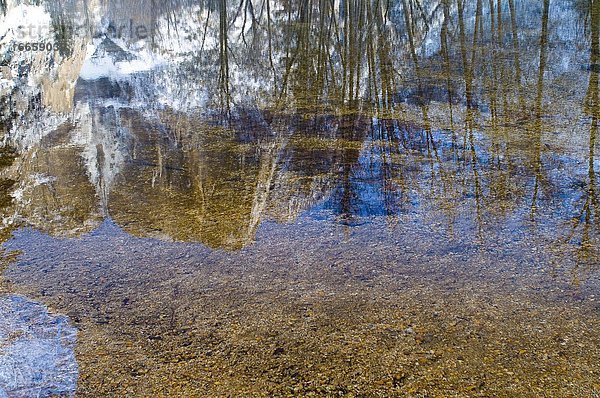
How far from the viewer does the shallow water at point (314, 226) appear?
8.31 feet

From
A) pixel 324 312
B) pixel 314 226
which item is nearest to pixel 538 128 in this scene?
pixel 314 226

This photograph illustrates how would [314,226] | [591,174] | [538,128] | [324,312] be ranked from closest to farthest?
[324,312] → [314,226] → [591,174] → [538,128]

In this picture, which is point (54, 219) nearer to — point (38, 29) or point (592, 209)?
point (592, 209)

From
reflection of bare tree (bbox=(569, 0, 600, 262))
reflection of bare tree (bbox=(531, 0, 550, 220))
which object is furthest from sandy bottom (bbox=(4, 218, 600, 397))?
reflection of bare tree (bbox=(531, 0, 550, 220))

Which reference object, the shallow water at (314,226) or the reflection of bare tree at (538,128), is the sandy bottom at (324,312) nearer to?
the shallow water at (314,226)

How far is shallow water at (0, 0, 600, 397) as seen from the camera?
2.53 metres

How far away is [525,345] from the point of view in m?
2.59

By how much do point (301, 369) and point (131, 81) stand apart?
18.5 ft

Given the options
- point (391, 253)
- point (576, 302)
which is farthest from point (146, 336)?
point (576, 302)

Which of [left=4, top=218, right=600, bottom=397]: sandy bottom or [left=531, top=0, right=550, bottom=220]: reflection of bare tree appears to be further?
[left=531, top=0, right=550, bottom=220]: reflection of bare tree

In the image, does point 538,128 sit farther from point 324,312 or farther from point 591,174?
point 324,312

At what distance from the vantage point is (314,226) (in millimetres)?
3635

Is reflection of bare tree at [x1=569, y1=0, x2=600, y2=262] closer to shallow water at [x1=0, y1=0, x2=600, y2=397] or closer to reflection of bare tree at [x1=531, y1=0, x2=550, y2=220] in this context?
shallow water at [x1=0, y1=0, x2=600, y2=397]

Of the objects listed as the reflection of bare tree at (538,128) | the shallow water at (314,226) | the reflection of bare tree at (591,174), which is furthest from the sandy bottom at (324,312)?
the reflection of bare tree at (538,128)
